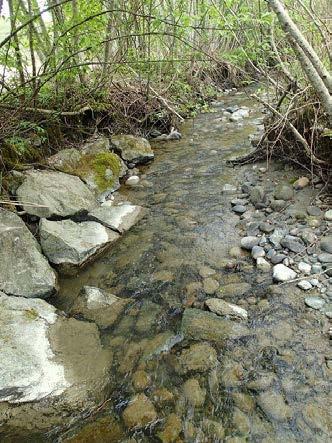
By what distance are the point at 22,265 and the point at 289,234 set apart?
8.42 feet

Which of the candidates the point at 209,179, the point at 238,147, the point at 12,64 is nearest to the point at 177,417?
the point at 209,179

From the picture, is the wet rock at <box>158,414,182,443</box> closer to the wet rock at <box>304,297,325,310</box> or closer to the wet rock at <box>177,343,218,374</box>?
the wet rock at <box>177,343,218,374</box>

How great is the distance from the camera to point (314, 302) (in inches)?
107

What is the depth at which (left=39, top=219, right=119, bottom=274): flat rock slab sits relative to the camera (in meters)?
3.47

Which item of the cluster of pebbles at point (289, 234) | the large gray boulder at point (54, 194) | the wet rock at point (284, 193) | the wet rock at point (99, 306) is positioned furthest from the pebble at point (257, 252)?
the large gray boulder at point (54, 194)

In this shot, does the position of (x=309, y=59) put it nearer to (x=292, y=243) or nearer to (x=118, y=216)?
(x=292, y=243)

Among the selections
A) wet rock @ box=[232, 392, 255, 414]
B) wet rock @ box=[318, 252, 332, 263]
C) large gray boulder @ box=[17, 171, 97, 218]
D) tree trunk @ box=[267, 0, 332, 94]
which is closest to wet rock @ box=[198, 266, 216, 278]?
wet rock @ box=[318, 252, 332, 263]

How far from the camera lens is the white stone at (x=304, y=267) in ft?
9.85

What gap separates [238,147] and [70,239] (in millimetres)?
3715

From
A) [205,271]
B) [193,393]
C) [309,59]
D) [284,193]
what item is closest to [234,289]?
[205,271]

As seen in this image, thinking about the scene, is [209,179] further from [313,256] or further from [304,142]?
[313,256]

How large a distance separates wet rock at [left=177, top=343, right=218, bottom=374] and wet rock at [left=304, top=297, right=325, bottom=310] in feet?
2.80

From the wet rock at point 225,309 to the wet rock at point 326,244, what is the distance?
1.00 meters

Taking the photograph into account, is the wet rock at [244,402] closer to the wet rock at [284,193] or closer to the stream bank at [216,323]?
the stream bank at [216,323]
